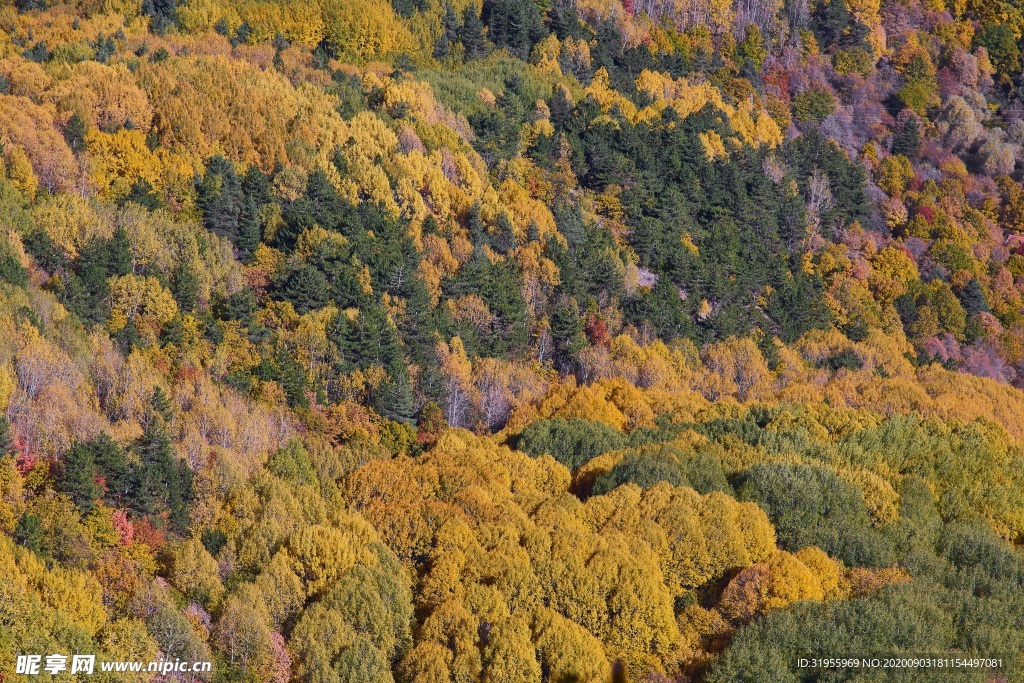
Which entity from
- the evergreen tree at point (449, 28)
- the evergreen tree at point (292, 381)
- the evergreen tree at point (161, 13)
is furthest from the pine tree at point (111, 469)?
the evergreen tree at point (449, 28)

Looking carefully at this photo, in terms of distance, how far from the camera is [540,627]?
3334 inches

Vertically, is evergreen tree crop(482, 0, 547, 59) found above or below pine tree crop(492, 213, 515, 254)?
above

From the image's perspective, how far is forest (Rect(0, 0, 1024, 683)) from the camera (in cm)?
8656

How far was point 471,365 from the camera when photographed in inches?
5315

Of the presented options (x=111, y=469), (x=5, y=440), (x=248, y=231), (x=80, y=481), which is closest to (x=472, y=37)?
(x=248, y=231)

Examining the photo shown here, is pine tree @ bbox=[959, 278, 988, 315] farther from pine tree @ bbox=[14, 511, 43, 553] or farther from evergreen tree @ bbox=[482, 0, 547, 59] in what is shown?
pine tree @ bbox=[14, 511, 43, 553]

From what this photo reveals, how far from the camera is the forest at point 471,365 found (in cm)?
8656

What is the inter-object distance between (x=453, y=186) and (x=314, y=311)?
30782mm

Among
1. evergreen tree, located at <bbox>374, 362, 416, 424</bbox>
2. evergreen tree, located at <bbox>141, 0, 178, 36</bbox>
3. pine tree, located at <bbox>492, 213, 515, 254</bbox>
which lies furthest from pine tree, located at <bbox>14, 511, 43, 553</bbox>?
evergreen tree, located at <bbox>141, 0, 178, 36</bbox>

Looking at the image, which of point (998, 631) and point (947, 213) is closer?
point (998, 631)

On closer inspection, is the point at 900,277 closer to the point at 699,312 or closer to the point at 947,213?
the point at 947,213

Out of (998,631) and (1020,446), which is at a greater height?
(998,631)

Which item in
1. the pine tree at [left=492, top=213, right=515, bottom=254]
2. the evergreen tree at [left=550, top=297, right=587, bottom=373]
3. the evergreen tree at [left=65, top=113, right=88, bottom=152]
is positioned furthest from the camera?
the pine tree at [left=492, top=213, right=515, bottom=254]

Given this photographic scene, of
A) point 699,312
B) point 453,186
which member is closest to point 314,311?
point 453,186
